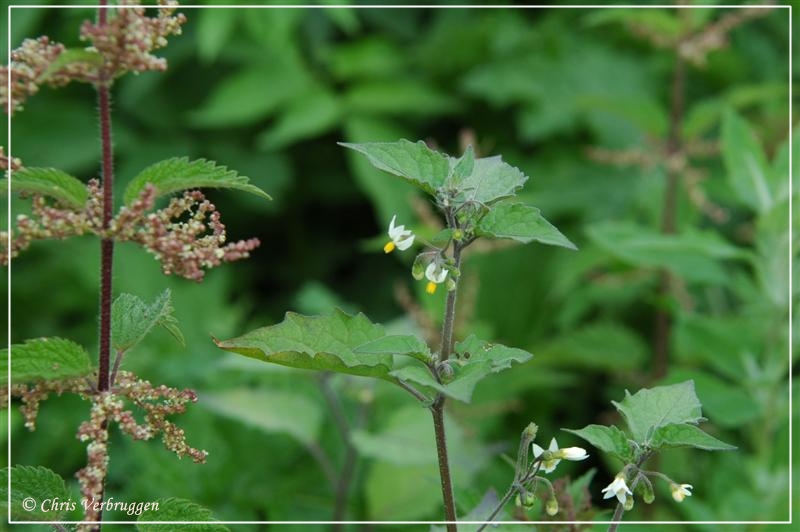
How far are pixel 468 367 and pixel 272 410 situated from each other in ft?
3.24

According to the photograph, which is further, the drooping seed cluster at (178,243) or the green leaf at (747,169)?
the green leaf at (747,169)

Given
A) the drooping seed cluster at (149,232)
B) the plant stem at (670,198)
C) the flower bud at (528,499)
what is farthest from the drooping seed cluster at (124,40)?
the plant stem at (670,198)

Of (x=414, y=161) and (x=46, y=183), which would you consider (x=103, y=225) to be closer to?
(x=46, y=183)

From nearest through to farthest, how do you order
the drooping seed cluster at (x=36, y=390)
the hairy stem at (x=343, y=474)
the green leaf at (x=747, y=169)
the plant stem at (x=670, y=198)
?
the drooping seed cluster at (x=36, y=390), the hairy stem at (x=343, y=474), the green leaf at (x=747, y=169), the plant stem at (x=670, y=198)

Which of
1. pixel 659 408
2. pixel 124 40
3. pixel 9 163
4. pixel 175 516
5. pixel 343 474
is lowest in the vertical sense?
pixel 343 474

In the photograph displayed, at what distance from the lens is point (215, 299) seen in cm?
277

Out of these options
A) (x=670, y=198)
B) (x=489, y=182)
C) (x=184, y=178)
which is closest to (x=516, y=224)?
(x=489, y=182)

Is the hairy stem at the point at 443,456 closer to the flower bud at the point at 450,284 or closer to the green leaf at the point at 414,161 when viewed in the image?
the flower bud at the point at 450,284

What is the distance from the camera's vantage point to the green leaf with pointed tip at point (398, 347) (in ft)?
2.85

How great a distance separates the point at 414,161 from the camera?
3.08 feet

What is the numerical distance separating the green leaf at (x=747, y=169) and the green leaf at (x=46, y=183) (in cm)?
131

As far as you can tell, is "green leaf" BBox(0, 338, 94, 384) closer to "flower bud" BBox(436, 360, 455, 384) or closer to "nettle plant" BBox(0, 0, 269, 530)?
"nettle plant" BBox(0, 0, 269, 530)

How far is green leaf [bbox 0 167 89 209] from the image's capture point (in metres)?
0.83

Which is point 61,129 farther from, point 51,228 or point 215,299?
point 51,228
